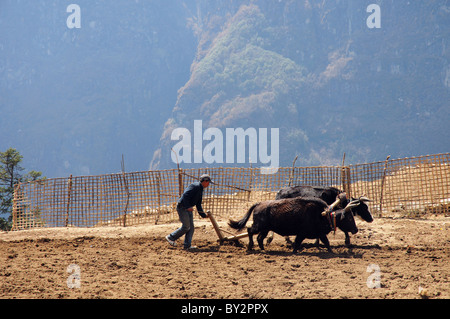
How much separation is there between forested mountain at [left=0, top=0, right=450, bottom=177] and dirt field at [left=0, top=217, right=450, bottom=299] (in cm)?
10056

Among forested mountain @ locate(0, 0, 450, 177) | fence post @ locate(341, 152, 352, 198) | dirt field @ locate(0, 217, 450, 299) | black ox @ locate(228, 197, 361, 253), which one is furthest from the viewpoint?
forested mountain @ locate(0, 0, 450, 177)

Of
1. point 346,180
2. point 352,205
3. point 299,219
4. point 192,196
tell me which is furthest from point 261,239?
point 346,180

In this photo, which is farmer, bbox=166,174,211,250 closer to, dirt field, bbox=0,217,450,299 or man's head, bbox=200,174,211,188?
man's head, bbox=200,174,211,188

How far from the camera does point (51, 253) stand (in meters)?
10.1

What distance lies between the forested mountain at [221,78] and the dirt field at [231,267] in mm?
100562

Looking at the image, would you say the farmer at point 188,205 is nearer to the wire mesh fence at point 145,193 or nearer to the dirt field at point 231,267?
the dirt field at point 231,267

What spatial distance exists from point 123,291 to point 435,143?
113m

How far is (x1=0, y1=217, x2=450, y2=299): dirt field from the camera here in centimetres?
753

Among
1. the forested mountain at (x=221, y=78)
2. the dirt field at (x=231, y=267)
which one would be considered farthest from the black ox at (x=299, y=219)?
the forested mountain at (x=221, y=78)

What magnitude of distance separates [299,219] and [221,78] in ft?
406

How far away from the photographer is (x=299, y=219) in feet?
33.4

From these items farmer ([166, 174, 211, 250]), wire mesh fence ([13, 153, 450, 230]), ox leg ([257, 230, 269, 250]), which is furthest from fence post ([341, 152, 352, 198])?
farmer ([166, 174, 211, 250])

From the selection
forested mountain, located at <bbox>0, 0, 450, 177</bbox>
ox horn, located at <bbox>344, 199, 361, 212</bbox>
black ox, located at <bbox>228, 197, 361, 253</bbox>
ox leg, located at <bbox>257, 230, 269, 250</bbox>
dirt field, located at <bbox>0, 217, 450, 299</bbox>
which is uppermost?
forested mountain, located at <bbox>0, 0, 450, 177</bbox>
